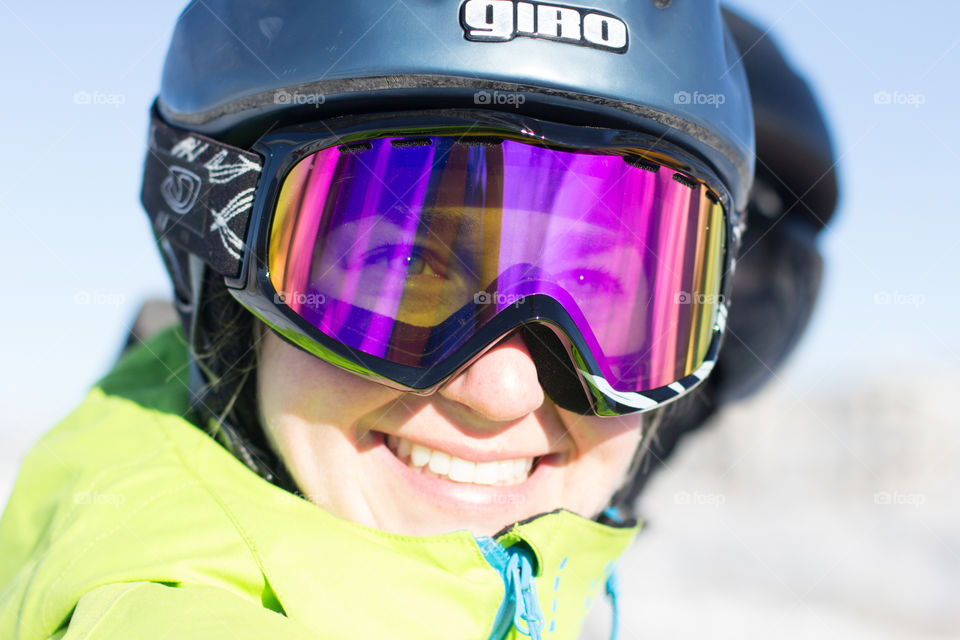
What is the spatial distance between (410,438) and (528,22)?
28.3 inches

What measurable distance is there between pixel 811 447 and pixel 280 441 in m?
4.48

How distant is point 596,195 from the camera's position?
1.30 meters

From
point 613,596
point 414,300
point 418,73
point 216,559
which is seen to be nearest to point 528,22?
point 418,73

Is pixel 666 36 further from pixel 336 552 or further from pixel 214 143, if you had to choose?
pixel 336 552

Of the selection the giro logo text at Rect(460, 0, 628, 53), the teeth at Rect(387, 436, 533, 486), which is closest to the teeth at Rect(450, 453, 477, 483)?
the teeth at Rect(387, 436, 533, 486)

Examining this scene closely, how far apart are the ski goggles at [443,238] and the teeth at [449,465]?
175 mm

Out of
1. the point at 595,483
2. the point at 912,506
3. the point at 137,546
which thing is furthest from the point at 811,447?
the point at 137,546

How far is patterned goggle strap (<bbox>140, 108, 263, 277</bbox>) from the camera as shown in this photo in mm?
1354

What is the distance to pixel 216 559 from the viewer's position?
1.07 metres

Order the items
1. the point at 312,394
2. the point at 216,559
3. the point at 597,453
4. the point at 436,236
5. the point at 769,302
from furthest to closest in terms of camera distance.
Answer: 1. the point at 769,302
2. the point at 597,453
3. the point at 312,394
4. the point at 436,236
5. the point at 216,559

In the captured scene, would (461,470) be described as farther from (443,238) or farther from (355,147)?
(355,147)

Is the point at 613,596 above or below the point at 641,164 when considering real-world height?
below

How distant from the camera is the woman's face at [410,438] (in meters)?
1.28

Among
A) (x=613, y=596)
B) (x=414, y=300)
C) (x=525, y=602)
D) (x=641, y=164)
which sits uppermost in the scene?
(x=641, y=164)
